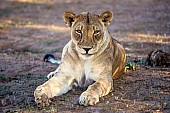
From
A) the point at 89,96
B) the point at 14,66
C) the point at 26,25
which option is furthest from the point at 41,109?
the point at 26,25

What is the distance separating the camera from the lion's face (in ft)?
19.8

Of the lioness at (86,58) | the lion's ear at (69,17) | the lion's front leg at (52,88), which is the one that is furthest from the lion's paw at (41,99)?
Result: the lion's ear at (69,17)

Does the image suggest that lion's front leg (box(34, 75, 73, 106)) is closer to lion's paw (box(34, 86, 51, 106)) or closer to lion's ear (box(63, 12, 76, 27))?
lion's paw (box(34, 86, 51, 106))

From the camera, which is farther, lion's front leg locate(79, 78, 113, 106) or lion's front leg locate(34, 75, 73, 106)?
Answer: lion's front leg locate(34, 75, 73, 106)

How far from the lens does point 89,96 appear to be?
5.59 meters

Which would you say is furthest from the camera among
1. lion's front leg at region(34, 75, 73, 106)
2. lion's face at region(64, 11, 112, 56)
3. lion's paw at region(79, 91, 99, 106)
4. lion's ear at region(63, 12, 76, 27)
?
lion's ear at region(63, 12, 76, 27)

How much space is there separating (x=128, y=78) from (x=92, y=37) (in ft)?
4.29

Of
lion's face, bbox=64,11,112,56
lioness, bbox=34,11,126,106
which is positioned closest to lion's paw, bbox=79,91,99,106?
lioness, bbox=34,11,126,106

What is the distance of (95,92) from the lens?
226 inches

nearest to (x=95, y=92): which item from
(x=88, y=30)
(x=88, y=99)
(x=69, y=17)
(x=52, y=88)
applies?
(x=88, y=99)

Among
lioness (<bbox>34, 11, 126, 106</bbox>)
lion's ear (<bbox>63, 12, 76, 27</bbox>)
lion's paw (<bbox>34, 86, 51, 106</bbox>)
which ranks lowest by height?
lion's paw (<bbox>34, 86, 51, 106</bbox>)

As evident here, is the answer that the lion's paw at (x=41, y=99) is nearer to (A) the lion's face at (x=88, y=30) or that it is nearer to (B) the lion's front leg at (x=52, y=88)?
(B) the lion's front leg at (x=52, y=88)

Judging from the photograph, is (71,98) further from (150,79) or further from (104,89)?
(150,79)

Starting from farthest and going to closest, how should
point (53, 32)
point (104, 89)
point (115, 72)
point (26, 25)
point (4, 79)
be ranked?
point (26, 25) → point (53, 32) → point (4, 79) → point (115, 72) → point (104, 89)
